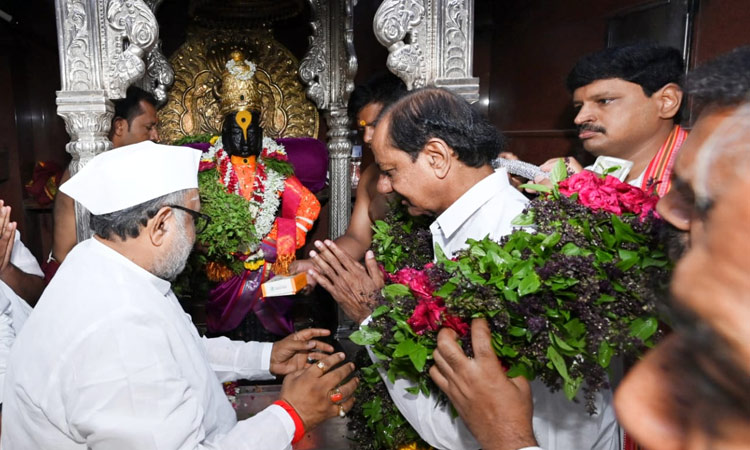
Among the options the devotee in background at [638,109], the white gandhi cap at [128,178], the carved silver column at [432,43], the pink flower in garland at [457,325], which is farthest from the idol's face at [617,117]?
the white gandhi cap at [128,178]

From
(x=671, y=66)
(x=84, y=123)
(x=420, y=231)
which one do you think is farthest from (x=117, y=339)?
(x=671, y=66)

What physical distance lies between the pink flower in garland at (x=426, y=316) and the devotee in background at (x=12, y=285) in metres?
1.89

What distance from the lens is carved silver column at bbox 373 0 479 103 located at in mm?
2715

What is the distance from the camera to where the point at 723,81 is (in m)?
0.66

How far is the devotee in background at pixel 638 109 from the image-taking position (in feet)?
7.97

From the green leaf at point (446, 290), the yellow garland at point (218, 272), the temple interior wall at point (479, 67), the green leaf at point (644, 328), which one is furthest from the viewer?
the yellow garland at point (218, 272)

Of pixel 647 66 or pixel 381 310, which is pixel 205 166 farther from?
pixel 647 66

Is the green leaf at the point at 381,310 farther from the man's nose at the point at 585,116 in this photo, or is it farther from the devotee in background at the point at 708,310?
the man's nose at the point at 585,116

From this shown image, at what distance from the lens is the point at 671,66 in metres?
2.43

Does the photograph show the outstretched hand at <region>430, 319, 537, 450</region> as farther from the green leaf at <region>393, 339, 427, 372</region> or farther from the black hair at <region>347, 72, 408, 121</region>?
the black hair at <region>347, 72, 408, 121</region>

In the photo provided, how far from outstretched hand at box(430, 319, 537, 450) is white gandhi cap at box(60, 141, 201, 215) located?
42.6 inches

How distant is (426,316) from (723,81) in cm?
85

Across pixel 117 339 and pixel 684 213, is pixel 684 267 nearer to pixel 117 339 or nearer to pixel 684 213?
pixel 684 213

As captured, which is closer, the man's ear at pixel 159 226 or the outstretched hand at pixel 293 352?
the man's ear at pixel 159 226
